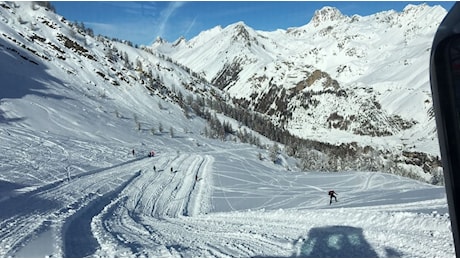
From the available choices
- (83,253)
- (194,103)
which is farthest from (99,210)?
(194,103)

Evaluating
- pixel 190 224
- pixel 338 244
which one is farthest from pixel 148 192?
pixel 338 244

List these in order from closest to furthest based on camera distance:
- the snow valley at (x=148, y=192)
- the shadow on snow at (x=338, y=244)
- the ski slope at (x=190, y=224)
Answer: the shadow on snow at (x=338, y=244) < the ski slope at (x=190, y=224) < the snow valley at (x=148, y=192)

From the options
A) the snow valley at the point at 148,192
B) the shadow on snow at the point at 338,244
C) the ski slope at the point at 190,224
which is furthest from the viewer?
the snow valley at the point at 148,192

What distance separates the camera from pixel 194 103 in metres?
173

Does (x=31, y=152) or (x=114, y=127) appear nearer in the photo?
(x=31, y=152)

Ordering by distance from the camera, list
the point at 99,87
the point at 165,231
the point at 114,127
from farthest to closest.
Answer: the point at 99,87
the point at 114,127
the point at 165,231

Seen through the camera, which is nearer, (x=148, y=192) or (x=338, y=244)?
(x=338, y=244)

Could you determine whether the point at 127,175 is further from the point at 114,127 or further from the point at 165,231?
the point at 114,127

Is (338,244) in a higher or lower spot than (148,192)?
lower

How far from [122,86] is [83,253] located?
130 meters

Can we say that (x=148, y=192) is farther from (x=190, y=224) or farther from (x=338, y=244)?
(x=338, y=244)

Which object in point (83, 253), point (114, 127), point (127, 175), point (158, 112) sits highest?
point (158, 112)

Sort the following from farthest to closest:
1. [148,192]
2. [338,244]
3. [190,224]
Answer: [148,192] < [190,224] < [338,244]

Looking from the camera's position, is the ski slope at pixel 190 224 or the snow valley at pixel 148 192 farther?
the snow valley at pixel 148 192
